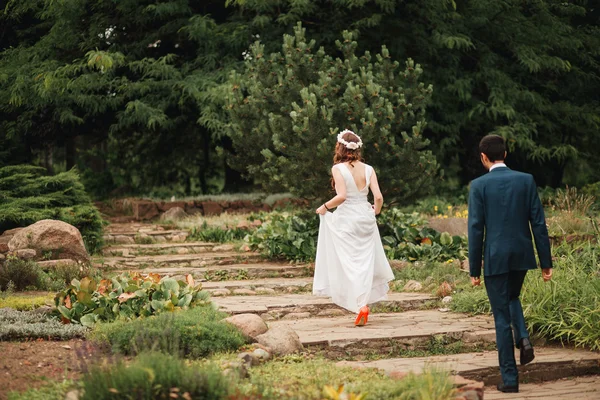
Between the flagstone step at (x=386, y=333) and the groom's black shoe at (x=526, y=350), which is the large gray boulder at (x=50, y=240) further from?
the groom's black shoe at (x=526, y=350)

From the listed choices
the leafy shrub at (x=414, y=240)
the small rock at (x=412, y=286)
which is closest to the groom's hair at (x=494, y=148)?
the small rock at (x=412, y=286)

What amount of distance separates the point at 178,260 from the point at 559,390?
6.97m

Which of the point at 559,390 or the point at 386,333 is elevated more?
the point at 386,333

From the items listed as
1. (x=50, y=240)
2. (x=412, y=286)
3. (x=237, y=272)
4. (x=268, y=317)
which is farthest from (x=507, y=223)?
(x=50, y=240)

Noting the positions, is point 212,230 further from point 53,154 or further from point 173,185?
point 53,154

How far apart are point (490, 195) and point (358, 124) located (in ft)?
18.7

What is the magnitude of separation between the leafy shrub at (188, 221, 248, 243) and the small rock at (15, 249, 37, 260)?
3881mm

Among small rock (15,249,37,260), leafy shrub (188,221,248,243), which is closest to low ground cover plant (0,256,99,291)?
small rock (15,249,37,260)

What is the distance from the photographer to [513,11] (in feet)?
59.1

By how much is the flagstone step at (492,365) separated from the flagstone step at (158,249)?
6.59 metres

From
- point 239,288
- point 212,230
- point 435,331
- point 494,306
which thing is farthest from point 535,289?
point 212,230

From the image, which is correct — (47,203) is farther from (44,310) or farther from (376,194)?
(376,194)

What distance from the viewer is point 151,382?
459 centimetres

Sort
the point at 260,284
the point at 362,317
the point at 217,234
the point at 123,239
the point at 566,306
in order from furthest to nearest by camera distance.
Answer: the point at 217,234, the point at 123,239, the point at 260,284, the point at 362,317, the point at 566,306
